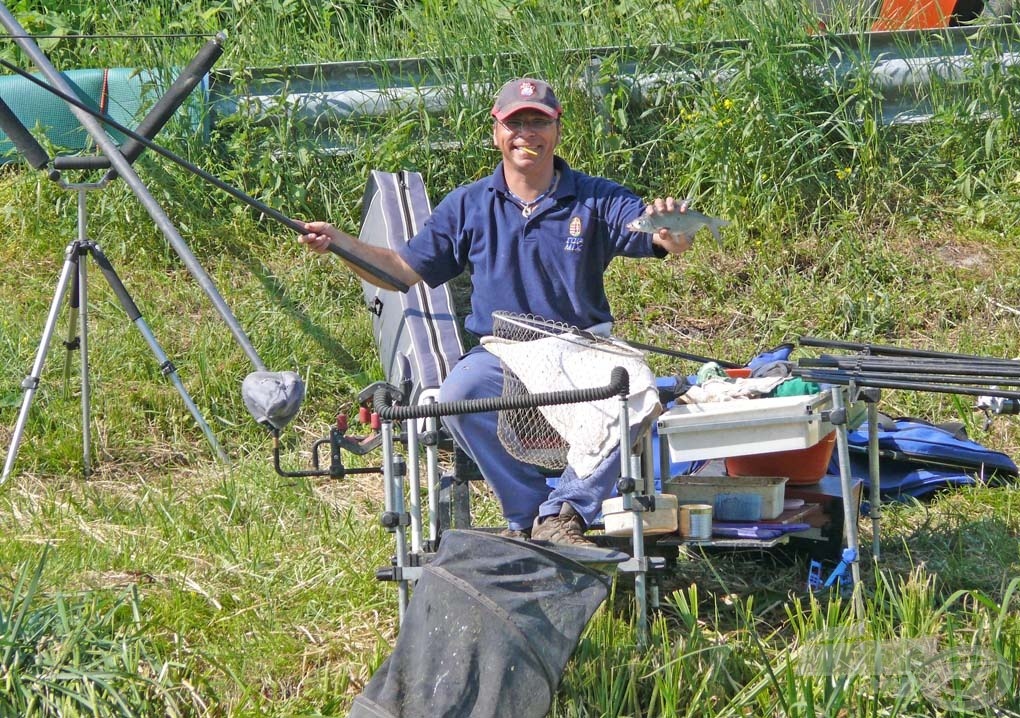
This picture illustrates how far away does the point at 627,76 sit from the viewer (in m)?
7.21

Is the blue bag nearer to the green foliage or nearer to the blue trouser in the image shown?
the blue trouser

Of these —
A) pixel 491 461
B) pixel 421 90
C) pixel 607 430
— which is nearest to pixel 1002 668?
pixel 607 430

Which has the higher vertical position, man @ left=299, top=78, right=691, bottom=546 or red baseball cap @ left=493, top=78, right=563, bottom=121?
red baseball cap @ left=493, top=78, right=563, bottom=121

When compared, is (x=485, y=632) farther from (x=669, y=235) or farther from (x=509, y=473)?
(x=669, y=235)

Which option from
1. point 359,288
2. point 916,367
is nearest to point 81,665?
point 916,367

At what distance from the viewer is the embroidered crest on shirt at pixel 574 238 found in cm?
496

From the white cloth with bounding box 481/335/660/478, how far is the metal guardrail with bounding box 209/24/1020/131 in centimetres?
307

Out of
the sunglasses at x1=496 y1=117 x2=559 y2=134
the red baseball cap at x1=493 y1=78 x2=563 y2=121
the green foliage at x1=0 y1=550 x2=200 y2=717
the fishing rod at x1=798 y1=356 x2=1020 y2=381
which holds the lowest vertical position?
the green foliage at x1=0 y1=550 x2=200 y2=717

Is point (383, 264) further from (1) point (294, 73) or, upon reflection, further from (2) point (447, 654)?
(1) point (294, 73)

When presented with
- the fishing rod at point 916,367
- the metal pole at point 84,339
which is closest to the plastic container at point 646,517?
the fishing rod at point 916,367

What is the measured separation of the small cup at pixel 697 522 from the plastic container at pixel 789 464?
58 cm

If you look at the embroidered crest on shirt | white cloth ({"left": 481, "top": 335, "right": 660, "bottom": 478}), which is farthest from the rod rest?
the embroidered crest on shirt

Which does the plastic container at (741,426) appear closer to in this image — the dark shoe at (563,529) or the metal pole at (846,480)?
the metal pole at (846,480)

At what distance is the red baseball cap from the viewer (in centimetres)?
493
